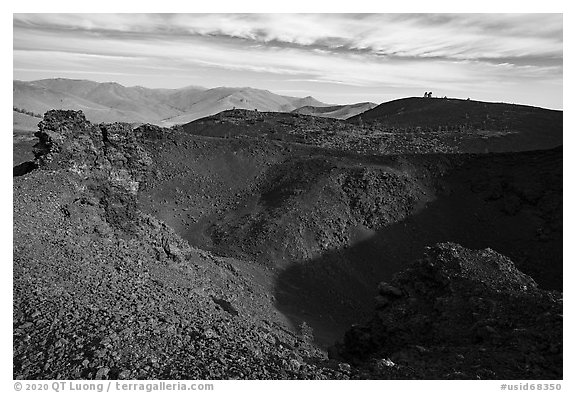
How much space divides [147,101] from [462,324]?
116m

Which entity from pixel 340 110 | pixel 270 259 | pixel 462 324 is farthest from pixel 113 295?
pixel 340 110

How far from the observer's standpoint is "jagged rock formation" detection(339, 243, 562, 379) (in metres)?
7.15

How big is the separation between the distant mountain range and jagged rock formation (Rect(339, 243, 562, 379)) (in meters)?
71.1

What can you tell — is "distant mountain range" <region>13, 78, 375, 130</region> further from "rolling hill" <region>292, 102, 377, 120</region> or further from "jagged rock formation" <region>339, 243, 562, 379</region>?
"jagged rock formation" <region>339, 243, 562, 379</region>

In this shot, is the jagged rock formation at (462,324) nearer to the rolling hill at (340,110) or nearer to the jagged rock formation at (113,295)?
the jagged rock formation at (113,295)

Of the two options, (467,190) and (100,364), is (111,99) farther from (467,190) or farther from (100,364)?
(100,364)

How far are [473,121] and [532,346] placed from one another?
147 ft

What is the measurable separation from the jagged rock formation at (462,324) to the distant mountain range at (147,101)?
71.1 metres

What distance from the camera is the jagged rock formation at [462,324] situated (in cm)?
715

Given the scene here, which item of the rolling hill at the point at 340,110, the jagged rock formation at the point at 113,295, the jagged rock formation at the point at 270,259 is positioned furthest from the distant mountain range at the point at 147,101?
the jagged rock formation at the point at 113,295

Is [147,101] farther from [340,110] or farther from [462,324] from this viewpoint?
[462,324]

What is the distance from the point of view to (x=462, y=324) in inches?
356

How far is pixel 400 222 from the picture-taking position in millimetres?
20844

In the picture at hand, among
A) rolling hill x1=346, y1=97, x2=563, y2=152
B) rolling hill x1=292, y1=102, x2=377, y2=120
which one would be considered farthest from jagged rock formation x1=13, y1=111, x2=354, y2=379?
rolling hill x1=292, y1=102, x2=377, y2=120
